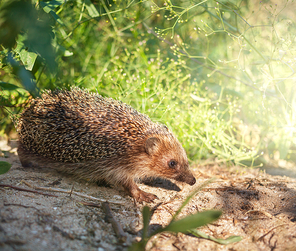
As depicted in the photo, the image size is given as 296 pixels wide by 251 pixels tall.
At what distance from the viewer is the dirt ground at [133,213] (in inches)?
92.1

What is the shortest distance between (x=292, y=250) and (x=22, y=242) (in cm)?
251

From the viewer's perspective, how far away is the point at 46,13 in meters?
3.69

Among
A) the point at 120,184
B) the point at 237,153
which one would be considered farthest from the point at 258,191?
the point at 120,184

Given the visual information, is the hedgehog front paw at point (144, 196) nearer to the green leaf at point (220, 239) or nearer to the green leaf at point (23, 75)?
the green leaf at point (220, 239)

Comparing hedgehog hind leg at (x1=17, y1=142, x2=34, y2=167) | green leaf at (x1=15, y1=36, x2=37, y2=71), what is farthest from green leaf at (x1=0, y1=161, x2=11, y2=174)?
green leaf at (x1=15, y1=36, x2=37, y2=71)

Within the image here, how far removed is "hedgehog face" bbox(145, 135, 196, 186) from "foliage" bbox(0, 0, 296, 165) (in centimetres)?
78

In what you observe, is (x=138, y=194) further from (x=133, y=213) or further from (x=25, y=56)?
(x=25, y=56)

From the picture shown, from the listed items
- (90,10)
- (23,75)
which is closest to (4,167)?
(23,75)

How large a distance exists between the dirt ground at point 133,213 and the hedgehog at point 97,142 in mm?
239

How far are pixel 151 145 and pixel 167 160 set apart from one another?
384 mm

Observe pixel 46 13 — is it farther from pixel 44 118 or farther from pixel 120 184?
pixel 120 184

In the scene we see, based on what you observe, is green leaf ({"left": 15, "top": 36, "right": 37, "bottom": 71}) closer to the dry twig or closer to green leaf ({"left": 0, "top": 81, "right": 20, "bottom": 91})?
green leaf ({"left": 0, "top": 81, "right": 20, "bottom": 91})

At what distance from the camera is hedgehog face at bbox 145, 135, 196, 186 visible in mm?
3971

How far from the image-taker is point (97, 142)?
12.2 ft
